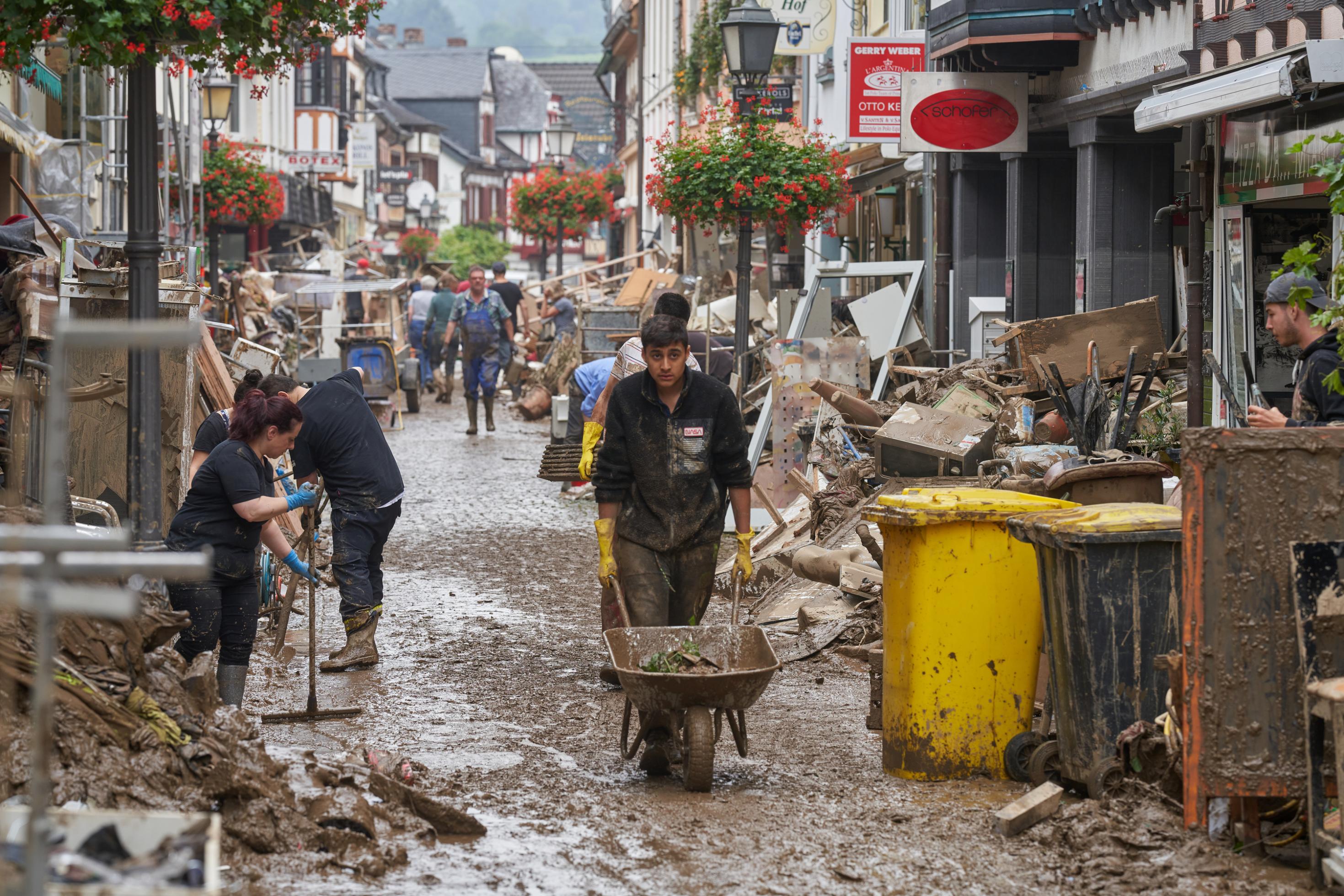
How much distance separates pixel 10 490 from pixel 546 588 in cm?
369

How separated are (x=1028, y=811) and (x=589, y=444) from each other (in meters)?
3.45

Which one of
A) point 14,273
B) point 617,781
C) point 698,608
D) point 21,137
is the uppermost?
point 21,137

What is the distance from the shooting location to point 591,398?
10648 mm

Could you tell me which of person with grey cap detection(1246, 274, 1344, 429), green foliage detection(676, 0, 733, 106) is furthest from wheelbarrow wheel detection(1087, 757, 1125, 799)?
green foliage detection(676, 0, 733, 106)

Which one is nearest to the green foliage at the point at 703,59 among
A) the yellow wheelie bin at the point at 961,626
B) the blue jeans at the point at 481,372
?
the blue jeans at the point at 481,372

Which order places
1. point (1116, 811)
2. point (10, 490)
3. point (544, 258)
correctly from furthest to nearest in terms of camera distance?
point (544, 258), point (10, 490), point (1116, 811)

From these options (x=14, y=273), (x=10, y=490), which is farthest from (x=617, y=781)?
(x=14, y=273)

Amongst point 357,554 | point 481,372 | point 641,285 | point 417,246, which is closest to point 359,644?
point 357,554

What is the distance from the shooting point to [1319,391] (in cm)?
640

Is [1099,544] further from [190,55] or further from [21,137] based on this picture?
[21,137]

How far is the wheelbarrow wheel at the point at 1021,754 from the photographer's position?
19.9 feet

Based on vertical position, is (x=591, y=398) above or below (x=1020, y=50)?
below

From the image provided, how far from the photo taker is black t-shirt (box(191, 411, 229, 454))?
800 cm

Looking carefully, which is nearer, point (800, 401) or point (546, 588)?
point (546, 588)
